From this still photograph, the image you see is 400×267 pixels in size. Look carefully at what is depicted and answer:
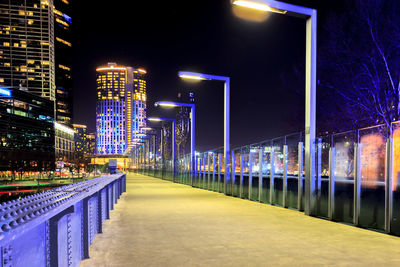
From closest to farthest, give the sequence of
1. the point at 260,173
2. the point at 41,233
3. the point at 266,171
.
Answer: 1. the point at 41,233
2. the point at 266,171
3. the point at 260,173

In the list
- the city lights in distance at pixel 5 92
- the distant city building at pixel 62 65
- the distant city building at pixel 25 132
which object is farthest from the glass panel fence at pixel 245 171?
the distant city building at pixel 62 65

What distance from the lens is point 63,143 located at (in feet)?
521

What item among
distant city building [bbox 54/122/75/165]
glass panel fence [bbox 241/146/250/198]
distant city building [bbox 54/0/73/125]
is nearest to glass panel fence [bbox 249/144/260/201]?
glass panel fence [bbox 241/146/250/198]

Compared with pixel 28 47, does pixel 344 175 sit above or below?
below

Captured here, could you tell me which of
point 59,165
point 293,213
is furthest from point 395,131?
point 59,165

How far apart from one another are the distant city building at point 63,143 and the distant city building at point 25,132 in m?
5.20

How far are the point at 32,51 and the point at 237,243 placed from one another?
197m

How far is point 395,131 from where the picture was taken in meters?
8.34

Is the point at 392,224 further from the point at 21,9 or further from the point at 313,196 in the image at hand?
the point at 21,9

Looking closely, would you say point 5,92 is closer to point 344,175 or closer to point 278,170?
point 278,170

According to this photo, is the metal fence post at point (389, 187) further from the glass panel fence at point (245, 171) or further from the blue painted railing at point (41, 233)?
the glass panel fence at point (245, 171)

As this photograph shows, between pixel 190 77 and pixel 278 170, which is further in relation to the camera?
pixel 190 77

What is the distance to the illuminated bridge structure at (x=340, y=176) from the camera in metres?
7.62

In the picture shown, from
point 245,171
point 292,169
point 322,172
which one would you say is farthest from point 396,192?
point 245,171
